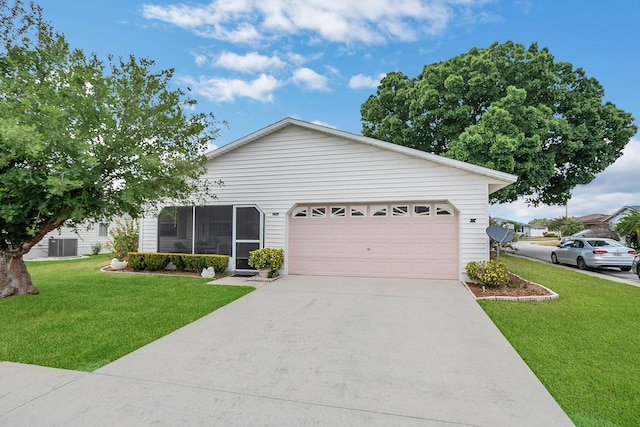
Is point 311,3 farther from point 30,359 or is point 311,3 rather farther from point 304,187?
point 30,359

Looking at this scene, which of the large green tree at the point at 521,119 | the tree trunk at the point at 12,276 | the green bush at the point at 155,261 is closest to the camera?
the tree trunk at the point at 12,276

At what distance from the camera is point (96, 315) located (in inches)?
223

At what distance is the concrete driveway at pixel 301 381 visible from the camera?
269 cm

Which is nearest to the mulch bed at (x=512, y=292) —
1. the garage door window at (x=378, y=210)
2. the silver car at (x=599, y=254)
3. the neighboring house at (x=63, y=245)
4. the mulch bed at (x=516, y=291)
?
the mulch bed at (x=516, y=291)

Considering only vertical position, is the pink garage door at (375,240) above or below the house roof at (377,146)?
below

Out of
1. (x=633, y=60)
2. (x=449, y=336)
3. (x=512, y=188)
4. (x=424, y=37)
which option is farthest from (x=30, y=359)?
(x=633, y=60)

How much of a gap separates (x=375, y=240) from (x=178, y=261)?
6.78m

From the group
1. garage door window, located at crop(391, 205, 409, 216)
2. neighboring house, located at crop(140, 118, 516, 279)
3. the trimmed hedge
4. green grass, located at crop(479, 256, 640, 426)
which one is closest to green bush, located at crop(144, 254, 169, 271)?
the trimmed hedge

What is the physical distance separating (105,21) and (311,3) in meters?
5.48

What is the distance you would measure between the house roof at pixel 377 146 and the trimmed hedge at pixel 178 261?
11.6ft

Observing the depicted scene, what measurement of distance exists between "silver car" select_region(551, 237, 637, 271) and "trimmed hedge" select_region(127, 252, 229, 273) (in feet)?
47.0

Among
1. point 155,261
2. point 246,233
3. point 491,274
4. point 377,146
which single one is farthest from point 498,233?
point 155,261

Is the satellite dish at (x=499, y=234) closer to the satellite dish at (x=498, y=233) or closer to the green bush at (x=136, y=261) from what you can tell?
the satellite dish at (x=498, y=233)

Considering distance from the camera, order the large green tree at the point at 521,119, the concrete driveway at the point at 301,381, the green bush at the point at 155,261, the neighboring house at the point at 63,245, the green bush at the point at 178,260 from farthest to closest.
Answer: the neighboring house at the point at 63,245, the large green tree at the point at 521,119, the green bush at the point at 155,261, the green bush at the point at 178,260, the concrete driveway at the point at 301,381
